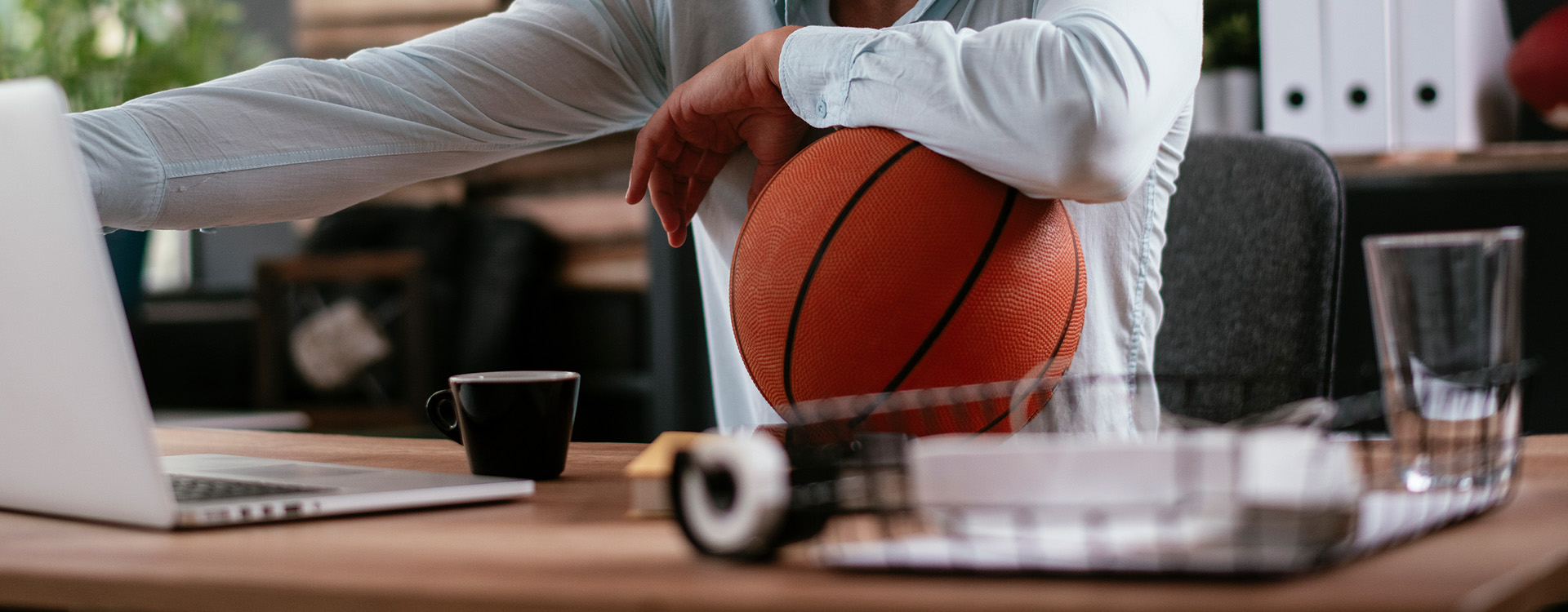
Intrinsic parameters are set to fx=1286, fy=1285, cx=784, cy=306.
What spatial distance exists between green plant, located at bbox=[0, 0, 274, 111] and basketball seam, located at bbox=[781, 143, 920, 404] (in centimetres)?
385

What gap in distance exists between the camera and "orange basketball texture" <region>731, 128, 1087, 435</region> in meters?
0.92

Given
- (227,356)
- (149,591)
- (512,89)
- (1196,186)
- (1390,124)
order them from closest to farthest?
(149,591) < (512,89) < (1196,186) < (1390,124) < (227,356)

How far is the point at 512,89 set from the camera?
1.33 m

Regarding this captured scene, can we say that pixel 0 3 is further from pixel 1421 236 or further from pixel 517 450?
pixel 1421 236

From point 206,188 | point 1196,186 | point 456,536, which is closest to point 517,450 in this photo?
point 456,536

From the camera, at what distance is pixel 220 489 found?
750 millimetres

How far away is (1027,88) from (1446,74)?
142cm

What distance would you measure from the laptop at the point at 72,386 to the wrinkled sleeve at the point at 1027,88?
16.1 inches

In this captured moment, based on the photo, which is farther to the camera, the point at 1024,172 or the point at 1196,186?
the point at 1196,186

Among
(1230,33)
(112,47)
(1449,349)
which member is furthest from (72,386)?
(112,47)

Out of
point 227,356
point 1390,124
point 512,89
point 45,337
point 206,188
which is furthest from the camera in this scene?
point 227,356

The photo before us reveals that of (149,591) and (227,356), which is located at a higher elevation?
(149,591)

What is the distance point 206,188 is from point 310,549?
619mm

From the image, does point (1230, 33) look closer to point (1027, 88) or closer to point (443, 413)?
point (1027, 88)
